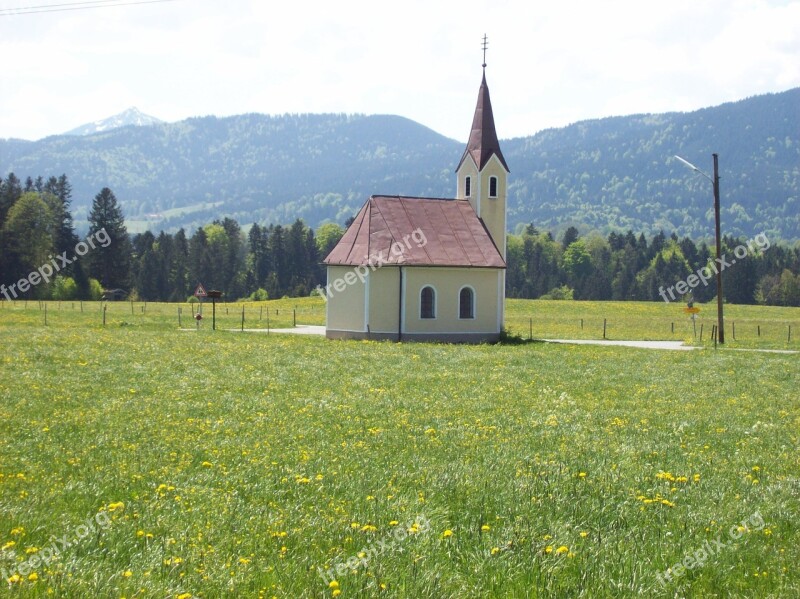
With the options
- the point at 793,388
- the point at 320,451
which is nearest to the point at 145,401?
the point at 320,451

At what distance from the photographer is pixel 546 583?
6469 millimetres

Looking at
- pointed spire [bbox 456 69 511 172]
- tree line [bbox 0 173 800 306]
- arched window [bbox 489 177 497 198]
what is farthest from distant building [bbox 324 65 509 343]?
tree line [bbox 0 173 800 306]

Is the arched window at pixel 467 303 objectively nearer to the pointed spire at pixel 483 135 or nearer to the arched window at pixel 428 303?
the arched window at pixel 428 303

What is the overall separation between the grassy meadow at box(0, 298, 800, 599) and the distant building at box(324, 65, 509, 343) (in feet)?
64.2

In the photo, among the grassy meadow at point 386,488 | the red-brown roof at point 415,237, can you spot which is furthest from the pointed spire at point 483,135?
the grassy meadow at point 386,488

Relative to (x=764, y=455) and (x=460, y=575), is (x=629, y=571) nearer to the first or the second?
(x=460, y=575)

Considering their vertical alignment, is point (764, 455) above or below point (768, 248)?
below

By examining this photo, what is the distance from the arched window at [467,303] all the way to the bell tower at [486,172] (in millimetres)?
3982

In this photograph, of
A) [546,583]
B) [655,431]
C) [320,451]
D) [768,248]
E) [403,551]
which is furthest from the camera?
[768,248]

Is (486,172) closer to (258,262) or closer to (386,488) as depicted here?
(386,488)

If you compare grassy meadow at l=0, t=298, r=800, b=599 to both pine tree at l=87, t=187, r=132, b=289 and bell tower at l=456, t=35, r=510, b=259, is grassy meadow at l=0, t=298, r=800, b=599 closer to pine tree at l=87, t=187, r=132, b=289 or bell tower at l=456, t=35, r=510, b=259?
bell tower at l=456, t=35, r=510, b=259

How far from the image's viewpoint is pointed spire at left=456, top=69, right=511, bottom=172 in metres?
43.2

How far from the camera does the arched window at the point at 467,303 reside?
133 feet

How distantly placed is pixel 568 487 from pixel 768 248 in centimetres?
16013
